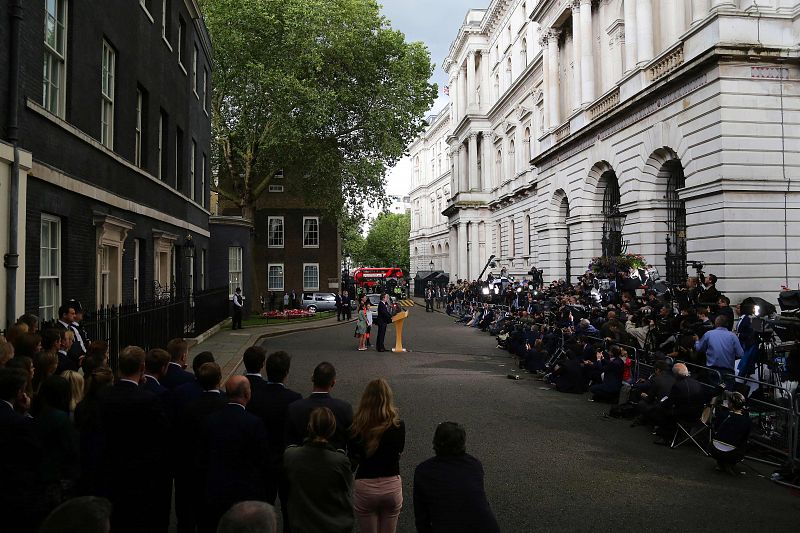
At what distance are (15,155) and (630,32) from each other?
21.8 meters

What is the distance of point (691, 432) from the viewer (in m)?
9.10

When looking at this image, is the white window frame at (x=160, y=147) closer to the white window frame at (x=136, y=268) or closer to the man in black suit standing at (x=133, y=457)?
the white window frame at (x=136, y=268)

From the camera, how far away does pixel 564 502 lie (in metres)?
6.57

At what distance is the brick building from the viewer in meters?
9.50

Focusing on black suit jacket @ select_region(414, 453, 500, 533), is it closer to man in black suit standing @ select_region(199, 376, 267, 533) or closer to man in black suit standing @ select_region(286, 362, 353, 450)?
man in black suit standing @ select_region(286, 362, 353, 450)

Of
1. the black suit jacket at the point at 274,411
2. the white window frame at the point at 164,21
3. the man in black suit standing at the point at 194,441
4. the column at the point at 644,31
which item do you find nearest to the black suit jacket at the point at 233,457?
the man in black suit standing at the point at 194,441

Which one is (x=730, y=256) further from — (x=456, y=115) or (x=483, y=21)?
(x=456, y=115)

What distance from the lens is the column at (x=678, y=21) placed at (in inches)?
832

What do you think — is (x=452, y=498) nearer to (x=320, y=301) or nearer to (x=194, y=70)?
(x=194, y=70)

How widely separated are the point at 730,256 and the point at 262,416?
52.5 ft

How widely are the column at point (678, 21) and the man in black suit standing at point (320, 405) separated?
68.0 feet

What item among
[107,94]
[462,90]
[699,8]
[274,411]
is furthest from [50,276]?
[462,90]

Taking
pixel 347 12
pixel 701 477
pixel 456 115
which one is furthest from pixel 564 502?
pixel 456 115

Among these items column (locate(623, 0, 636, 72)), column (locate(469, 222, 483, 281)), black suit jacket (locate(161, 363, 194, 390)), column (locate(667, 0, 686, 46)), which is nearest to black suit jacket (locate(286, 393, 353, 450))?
black suit jacket (locate(161, 363, 194, 390))
